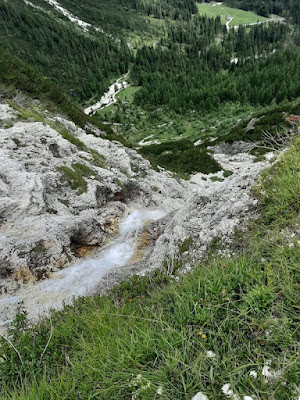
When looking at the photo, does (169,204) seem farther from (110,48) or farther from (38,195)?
(110,48)

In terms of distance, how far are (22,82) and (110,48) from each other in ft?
511

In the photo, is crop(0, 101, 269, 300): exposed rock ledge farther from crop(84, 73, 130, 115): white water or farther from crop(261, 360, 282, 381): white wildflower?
crop(84, 73, 130, 115): white water

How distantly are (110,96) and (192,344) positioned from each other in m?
125

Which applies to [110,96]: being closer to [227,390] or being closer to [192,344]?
[192,344]

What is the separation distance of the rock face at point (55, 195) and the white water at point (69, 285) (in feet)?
2.30

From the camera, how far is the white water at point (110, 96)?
344ft

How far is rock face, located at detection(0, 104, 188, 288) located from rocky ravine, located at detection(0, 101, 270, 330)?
4cm

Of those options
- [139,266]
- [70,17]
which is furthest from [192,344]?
[70,17]

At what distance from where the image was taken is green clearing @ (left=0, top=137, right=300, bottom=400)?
262 cm

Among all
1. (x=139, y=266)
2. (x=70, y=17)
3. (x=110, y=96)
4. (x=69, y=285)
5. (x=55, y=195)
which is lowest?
(x=69, y=285)

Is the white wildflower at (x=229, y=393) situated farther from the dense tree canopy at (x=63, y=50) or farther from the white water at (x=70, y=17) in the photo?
the white water at (x=70, y=17)

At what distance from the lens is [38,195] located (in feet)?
43.5

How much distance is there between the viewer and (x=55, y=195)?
14.8 m

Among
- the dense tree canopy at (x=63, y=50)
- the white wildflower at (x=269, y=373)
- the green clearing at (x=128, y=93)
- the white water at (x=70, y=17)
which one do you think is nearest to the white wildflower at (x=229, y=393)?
the white wildflower at (x=269, y=373)
